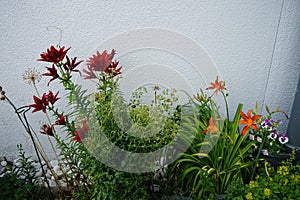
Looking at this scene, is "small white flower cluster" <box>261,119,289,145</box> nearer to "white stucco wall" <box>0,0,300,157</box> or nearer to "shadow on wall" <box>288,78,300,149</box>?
"shadow on wall" <box>288,78,300,149</box>

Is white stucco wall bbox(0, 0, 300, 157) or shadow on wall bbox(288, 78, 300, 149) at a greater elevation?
white stucco wall bbox(0, 0, 300, 157)

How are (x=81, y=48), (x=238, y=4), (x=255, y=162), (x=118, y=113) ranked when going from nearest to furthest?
(x=118, y=113), (x=255, y=162), (x=238, y=4), (x=81, y=48)

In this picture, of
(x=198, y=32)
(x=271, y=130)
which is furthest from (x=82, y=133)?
(x=271, y=130)

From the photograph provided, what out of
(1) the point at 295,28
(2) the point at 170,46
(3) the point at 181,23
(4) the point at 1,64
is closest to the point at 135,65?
(2) the point at 170,46

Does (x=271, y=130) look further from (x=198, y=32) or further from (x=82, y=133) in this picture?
(x=82, y=133)

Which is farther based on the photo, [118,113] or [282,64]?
[282,64]

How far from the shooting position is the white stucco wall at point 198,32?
2004 mm

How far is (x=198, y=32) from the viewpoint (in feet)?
6.79

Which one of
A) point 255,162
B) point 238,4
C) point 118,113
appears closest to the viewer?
point 118,113

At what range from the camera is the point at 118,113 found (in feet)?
4.44

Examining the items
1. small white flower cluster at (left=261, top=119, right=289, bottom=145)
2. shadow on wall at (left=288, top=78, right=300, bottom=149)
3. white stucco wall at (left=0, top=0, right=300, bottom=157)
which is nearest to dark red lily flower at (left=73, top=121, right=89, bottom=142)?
white stucco wall at (left=0, top=0, right=300, bottom=157)

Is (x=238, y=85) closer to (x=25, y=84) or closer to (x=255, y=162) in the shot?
(x=255, y=162)

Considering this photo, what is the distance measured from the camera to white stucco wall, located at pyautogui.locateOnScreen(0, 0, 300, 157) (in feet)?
6.57

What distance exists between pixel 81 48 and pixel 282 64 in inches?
60.0
